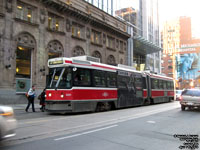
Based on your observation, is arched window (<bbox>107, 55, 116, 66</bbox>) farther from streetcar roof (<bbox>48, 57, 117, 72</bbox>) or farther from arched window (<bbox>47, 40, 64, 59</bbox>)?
streetcar roof (<bbox>48, 57, 117, 72</bbox>)

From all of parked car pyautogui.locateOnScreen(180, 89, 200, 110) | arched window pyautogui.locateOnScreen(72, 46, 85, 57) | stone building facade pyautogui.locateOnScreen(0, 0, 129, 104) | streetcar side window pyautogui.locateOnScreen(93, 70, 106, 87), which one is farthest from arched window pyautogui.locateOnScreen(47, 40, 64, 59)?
parked car pyautogui.locateOnScreen(180, 89, 200, 110)

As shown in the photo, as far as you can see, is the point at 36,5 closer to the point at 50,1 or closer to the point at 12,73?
the point at 50,1

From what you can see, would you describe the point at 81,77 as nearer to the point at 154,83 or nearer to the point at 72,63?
the point at 72,63

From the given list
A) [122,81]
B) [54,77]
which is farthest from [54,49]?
[54,77]

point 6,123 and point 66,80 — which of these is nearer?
point 6,123

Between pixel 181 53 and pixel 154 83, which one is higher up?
pixel 181 53

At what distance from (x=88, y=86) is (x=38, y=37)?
12.8 meters

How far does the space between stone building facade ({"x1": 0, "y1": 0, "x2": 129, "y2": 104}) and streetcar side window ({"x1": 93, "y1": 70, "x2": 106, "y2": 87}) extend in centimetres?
1064

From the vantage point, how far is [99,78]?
14.2 m

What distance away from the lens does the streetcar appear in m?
12.1

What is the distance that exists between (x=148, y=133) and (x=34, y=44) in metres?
18.8

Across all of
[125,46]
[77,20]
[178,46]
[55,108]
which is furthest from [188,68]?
[55,108]

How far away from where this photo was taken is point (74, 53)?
27875mm

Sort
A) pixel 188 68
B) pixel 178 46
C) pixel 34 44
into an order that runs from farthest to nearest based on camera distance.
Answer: pixel 178 46 → pixel 188 68 → pixel 34 44
